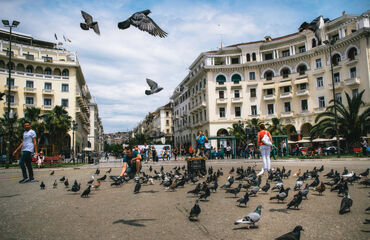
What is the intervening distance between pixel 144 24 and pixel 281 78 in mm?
44884

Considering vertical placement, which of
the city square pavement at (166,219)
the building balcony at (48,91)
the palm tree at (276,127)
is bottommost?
the city square pavement at (166,219)

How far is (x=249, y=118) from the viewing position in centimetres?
4928

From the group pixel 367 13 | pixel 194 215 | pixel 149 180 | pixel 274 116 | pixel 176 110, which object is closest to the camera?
pixel 194 215

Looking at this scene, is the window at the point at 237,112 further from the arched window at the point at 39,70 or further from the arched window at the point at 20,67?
the arched window at the point at 20,67

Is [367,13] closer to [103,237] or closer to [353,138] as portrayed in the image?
[353,138]

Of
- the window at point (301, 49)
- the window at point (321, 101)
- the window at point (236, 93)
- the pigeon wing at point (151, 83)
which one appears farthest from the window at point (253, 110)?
the pigeon wing at point (151, 83)

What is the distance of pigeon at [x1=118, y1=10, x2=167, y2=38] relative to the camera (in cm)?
678

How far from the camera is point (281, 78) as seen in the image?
1881 inches

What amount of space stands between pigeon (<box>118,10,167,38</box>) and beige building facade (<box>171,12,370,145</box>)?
129 ft

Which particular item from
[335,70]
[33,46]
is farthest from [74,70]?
[335,70]

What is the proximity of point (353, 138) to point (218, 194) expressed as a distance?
2911 centimetres

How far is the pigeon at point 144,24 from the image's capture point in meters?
6.78

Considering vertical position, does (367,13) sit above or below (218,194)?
above

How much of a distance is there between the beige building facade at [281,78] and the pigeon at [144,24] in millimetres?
39314
